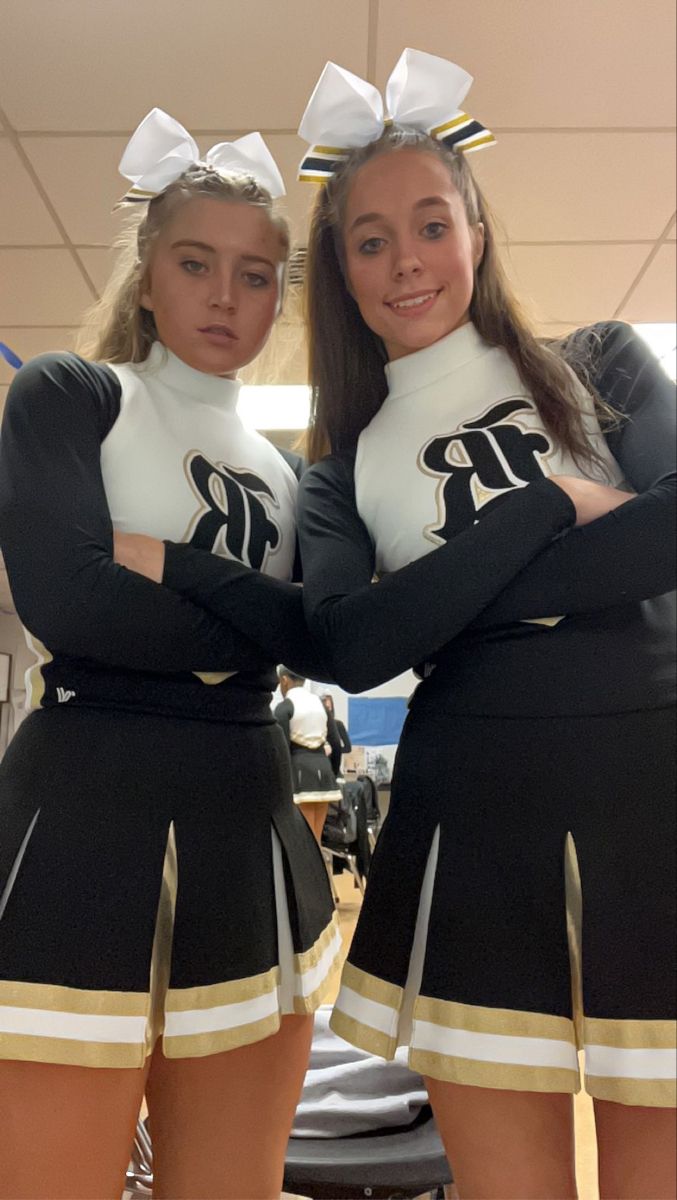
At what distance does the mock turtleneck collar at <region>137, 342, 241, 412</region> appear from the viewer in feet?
3.91

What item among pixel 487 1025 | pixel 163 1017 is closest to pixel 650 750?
pixel 487 1025

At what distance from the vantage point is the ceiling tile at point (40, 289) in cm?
325

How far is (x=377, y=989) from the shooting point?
34.5 inches

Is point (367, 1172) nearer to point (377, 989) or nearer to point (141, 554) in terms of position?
point (377, 989)

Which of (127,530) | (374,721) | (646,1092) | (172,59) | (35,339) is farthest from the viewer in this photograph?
(374,721)

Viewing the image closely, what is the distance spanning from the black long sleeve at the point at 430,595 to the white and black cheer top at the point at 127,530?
13 cm

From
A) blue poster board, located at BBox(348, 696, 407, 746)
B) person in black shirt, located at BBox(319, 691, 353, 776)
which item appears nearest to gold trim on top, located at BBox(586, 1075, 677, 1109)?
person in black shirt, located at BBox(319, 691, 353, 776)

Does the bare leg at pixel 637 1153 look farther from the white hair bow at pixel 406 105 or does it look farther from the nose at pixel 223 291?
the white hair bow at pixel 406 105

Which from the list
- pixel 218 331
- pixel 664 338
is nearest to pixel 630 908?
pixel 218 331

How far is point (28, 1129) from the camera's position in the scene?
2.83ft

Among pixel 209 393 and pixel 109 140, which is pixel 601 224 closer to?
pixel 109 140

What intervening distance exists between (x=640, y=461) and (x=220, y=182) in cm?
70

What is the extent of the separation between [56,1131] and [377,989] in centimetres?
34

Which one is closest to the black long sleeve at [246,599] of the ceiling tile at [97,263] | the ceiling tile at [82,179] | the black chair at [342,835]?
the ceiling tile at [82,179]
